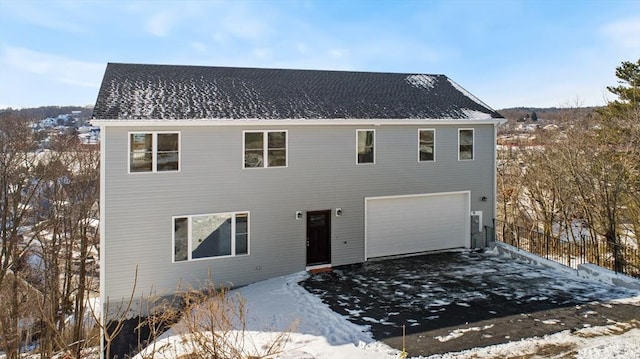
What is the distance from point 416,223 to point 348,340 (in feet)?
25.7

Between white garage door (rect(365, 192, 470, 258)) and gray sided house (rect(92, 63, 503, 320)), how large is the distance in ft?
0.14

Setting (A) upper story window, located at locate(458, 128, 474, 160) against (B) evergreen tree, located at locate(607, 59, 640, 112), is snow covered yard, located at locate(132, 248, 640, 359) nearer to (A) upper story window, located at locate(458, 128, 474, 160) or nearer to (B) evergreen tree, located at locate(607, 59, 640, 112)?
(A) upper story window, located at locate(458, 128, 474, 160)

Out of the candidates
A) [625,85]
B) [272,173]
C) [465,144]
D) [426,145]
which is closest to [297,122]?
[272,173]

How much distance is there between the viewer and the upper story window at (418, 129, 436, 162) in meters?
15.8

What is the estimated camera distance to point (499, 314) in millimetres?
10148

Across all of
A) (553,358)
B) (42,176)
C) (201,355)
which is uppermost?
(42,176)

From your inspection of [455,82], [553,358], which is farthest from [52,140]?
[553,358]

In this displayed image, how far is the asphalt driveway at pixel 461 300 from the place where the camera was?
9.17 meters

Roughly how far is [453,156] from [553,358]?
9.29 metres

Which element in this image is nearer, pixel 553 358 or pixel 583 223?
pixel 553 358

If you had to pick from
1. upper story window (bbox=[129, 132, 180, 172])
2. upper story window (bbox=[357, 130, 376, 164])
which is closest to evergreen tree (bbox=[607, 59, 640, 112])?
upper story window (bbox=[357, 130, 376, 164])

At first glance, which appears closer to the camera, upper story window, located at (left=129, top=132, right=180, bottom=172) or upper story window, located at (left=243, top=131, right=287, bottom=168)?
upper story window, located at (left=129, top=132, right=180, bottom=172)

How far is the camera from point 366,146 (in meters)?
15.1

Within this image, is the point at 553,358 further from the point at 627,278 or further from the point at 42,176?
the point at 42,176
